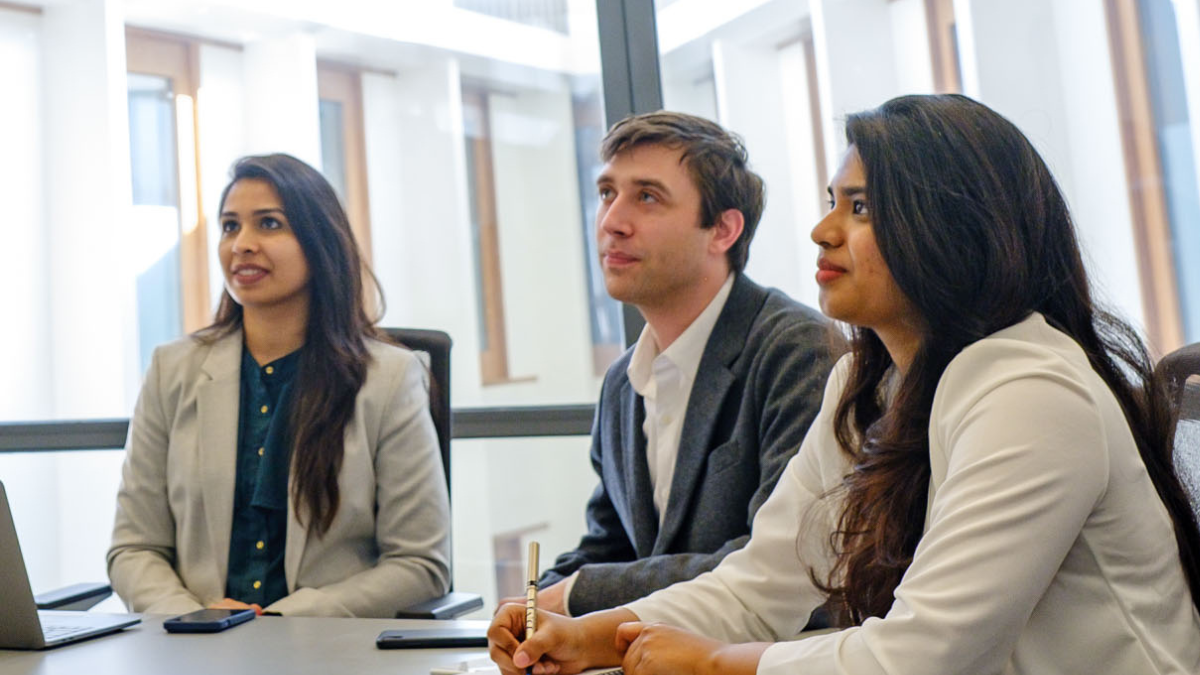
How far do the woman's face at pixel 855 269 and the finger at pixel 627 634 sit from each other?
450mm

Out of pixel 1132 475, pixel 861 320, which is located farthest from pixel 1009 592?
pixel 861 320

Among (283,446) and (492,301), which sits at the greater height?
(492,301)

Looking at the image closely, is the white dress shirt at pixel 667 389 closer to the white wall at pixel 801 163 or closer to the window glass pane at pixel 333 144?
the white wall at pixel 801 163

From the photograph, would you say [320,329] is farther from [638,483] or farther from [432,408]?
[638,483]

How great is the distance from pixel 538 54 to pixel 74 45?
1635 mm

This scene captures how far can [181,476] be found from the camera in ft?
7.91

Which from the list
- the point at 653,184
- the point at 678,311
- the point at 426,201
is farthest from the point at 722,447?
the point at 426,201

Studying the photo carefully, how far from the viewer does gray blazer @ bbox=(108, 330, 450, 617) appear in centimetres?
232

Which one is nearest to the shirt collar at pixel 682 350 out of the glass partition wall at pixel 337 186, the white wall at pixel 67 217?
the glass partition wall at pixel 337 186

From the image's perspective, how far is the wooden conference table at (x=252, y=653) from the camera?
1.40 metres

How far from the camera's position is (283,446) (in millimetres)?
2418

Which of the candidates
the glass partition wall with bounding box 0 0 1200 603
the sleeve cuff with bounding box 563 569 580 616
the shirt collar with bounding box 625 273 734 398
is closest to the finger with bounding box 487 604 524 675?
the sleeve cuff with bounding box 563 569 580 616

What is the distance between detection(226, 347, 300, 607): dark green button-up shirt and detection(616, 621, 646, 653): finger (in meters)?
1.22

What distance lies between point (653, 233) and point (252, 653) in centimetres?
112
